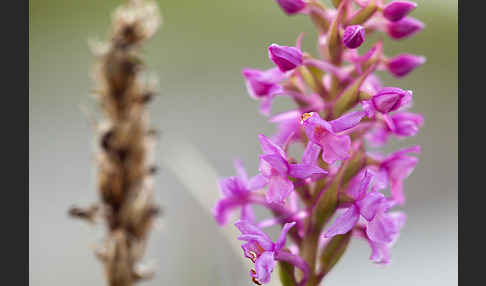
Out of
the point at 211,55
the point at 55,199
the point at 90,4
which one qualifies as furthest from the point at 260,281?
the point at 90,4

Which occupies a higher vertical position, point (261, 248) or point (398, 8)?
point (398, 8)

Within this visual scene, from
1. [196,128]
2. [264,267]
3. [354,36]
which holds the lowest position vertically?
[264,267]

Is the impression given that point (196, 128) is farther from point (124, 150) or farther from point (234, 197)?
point (234, 197)

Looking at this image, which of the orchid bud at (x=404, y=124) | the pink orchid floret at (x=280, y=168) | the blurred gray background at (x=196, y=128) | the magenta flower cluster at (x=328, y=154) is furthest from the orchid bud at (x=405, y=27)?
the blurred gray background at (x=196, y=128)

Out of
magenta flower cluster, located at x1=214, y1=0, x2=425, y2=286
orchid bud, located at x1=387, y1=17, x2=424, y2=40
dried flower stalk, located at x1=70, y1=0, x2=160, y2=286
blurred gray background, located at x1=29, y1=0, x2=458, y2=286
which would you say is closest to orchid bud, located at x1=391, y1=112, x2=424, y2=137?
magenta flower cluster, located at x1=214, y1=0, x2=425, y2=286

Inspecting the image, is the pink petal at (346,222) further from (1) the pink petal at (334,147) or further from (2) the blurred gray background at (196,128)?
(2) the blurred gray background at (196,128)

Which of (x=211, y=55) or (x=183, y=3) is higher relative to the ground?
(x=183, y=3)

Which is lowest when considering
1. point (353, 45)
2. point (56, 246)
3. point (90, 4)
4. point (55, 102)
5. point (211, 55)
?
point (56, 246)

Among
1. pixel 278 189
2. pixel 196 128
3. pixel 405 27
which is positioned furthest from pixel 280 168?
pixel 196 128

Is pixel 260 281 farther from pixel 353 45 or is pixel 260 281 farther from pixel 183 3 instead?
pixel 183 3
